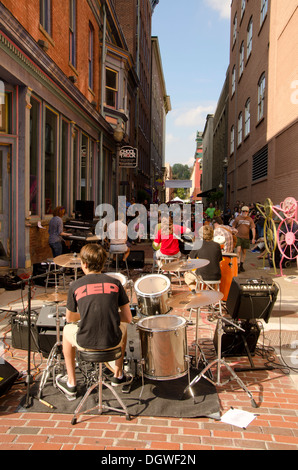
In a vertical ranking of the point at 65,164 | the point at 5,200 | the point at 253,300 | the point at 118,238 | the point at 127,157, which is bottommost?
the point at 253,300

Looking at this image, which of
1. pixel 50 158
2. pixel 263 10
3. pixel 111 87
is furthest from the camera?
pixel 111 87

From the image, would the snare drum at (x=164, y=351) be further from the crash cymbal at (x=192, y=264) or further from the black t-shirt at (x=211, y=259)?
the black t-shirt at (x=211, y=259)

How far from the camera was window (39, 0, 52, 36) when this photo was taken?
10133 mm

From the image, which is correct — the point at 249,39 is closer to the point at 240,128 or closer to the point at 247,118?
the point at 247,118

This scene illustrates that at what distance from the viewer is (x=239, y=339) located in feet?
17.5

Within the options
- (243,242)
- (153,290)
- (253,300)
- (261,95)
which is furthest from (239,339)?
(261,95)

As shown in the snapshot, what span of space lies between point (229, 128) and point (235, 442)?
2957 cm

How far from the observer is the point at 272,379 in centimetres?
471

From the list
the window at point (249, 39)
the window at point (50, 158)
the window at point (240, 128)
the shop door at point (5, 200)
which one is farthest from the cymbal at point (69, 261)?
the window at point (240, 128)

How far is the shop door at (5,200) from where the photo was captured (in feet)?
28.9

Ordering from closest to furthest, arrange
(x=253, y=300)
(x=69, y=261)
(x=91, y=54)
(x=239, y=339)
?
(x=253, y=300)
(x=239, y=339)
(x=69, y=261)
(x=91, y=54)

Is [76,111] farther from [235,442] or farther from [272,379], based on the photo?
[235,442]

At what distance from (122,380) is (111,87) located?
59.7 feet

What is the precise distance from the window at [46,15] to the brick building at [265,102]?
312 inches
